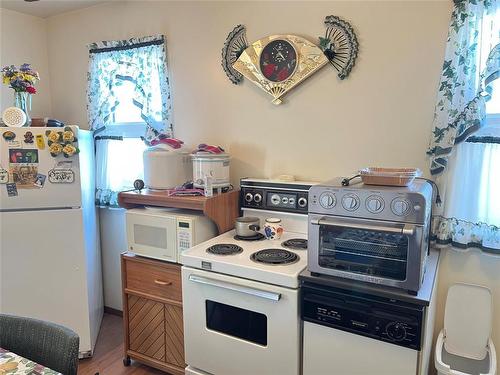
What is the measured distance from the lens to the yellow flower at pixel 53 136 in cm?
236

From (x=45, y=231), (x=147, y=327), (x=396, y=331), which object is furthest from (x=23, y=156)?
(x=396, y=331)

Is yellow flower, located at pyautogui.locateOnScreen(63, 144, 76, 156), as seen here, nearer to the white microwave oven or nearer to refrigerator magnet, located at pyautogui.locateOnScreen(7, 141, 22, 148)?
refrigerator magnet, located at pyautogui.locateOnScreen(7, 141, 22, 148)

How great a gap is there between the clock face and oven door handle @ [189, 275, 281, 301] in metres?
1.25

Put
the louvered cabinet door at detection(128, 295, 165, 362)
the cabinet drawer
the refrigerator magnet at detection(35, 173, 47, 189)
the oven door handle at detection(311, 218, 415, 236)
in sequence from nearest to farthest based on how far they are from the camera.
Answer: the oven door handle at detection(311, 218, 415, 236) → the cabinet drawer → the louvered cabinet door at detection(128, 295, 165, 362) → the refrigerator magnet at detection(35, 173, 47, 189)

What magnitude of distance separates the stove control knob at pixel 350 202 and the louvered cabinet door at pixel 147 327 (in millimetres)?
1333

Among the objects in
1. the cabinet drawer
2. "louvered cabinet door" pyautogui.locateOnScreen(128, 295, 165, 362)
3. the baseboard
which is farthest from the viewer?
the baseboard

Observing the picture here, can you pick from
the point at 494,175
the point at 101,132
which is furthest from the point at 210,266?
the point at 101,132

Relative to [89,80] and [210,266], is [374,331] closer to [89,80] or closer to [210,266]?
[210,266]

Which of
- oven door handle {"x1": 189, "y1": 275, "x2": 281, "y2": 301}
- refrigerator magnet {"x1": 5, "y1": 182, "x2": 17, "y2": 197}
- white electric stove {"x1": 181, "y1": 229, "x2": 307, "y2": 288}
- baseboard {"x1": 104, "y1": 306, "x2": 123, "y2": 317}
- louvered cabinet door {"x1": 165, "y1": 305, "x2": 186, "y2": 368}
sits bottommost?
baseboard {"x1": 104, "y1": 306, "x2": 123, "y2": 317}

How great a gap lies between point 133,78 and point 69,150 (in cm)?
73

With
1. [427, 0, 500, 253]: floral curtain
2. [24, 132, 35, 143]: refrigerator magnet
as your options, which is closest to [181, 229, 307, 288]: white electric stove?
[427, 0, 500, 253]: floral curtain

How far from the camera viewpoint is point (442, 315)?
1962mm

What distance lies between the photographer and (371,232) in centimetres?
148

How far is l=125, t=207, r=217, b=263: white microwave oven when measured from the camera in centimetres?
211
